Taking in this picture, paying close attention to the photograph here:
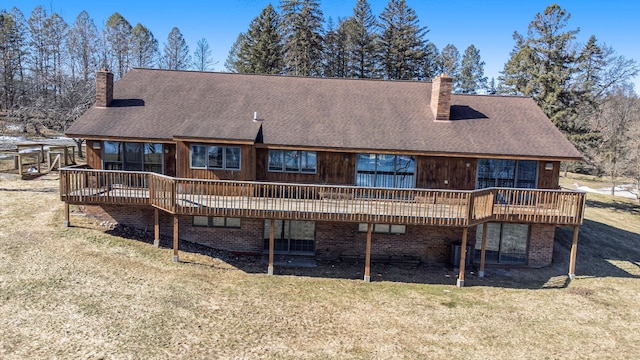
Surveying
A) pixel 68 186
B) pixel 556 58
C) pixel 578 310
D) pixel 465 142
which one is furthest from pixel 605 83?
pixel 68 186

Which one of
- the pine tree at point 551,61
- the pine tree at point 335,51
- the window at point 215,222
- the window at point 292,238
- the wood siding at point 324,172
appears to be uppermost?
the pine tree at point 335,51

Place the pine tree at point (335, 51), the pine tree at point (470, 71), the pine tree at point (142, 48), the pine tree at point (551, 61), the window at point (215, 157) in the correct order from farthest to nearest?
the pine tree at point (470, 71) → the pine tree at point (142, 48) → the pine tree at point (335, 51) → the pine tree at point (551, 61) → the window at point (215, 157)

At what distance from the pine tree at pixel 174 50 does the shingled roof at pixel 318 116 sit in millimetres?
34003

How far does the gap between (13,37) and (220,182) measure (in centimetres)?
4427

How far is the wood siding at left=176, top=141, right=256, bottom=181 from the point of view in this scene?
14938mm

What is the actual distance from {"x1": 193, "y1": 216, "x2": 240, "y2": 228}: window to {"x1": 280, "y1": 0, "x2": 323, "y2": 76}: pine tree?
24.3m

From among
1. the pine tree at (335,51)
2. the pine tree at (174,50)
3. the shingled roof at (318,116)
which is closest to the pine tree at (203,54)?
the pine tree at (174,50)

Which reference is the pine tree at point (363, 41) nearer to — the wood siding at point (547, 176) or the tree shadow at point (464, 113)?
the tree shadow at point (464, 113)

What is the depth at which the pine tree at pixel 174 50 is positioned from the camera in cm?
5081

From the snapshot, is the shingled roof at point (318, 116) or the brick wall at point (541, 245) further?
the brick wall at point (541, 245)

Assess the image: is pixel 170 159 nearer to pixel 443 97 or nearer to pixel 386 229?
pixel 386 229

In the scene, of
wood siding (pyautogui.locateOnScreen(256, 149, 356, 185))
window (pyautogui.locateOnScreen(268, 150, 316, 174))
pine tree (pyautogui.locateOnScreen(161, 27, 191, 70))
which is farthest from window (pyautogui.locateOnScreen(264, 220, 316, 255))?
pine tree (pyautogui.locateOnScreen(161, 27, 191, 70))

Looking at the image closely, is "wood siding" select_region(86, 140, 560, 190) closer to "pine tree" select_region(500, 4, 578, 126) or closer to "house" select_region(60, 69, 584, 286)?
"house" select_region(60, 69, 584, 286)

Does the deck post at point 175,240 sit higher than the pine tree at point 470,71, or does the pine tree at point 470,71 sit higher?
the pine tree at point 470,71
